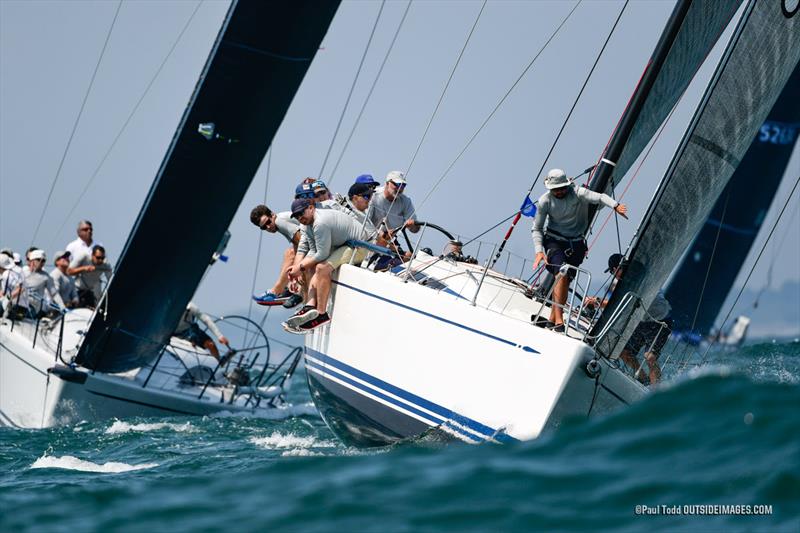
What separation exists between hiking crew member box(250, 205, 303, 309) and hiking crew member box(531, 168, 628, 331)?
2044mm

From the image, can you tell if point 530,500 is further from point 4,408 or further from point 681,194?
point 4,408

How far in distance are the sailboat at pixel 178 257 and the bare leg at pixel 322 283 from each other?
9.51 feet

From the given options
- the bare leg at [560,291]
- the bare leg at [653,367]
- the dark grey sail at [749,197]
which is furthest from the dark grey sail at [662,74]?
the dark grey sail at [749,197]

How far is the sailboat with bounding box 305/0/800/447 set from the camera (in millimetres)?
7059

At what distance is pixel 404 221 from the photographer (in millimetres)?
9633

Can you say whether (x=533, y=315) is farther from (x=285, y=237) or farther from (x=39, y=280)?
(x=39, y=280)

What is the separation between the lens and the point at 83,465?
8008 millimetres

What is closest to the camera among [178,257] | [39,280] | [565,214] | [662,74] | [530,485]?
[530,485]

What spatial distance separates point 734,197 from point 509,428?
1094 cm

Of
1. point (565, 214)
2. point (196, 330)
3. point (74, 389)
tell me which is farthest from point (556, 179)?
point (196, 330)

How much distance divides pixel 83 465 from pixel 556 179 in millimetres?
3770

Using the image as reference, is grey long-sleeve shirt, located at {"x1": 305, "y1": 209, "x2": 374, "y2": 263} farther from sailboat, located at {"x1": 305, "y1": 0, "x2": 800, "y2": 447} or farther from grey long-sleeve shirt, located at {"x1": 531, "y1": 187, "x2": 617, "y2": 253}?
grey long-sleeve shirt, located at {"x1": 531, "y1": 187, "x2": 617, "y2": 253}

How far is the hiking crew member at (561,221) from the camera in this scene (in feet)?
27.1

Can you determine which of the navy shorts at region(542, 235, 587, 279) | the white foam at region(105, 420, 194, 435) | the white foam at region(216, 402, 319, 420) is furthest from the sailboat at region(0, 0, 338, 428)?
the navy shorts at region(542, 235, 587, 279)
